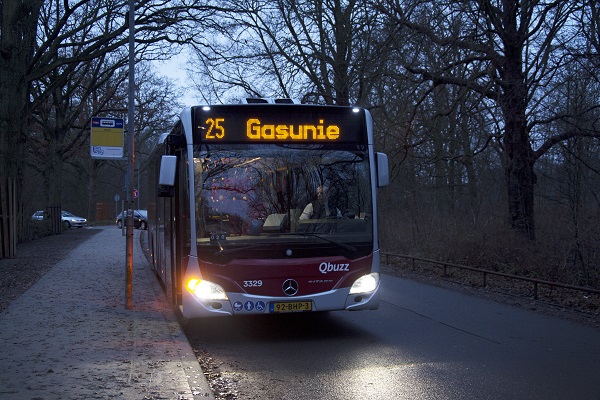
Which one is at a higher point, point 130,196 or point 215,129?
point 215,129

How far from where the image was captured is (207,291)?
8.59 meters

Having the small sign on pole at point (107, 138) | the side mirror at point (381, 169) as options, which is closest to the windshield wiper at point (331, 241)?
the side mirror at point (381, 169)

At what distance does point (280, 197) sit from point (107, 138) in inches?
176

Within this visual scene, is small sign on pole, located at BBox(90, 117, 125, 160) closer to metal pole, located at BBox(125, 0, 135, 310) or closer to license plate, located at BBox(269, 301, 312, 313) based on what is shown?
metal pole, located at BBox(125, 0, 135, 310)

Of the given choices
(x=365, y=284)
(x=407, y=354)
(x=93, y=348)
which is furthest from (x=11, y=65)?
(x=407, y=354)

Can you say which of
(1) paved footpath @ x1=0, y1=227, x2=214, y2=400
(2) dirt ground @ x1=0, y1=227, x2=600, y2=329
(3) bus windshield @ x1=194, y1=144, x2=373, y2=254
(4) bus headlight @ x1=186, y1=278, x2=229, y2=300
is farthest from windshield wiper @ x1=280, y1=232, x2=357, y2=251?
(2) dirt ground @ x1=0, y1=227, x2=600, y2=329

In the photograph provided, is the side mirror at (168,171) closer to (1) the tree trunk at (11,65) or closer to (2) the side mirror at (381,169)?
(2) the side mirror at (381,169)

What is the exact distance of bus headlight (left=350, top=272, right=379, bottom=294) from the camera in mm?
8906

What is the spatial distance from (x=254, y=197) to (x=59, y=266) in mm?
12045

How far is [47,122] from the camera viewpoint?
3759 cm

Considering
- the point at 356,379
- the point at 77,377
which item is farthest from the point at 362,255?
the point at 77,377

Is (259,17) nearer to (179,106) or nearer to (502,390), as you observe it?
(179,106)

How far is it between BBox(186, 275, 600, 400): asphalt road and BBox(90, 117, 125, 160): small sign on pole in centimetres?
344

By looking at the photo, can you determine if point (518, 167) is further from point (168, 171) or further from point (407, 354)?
point (168, 171)
